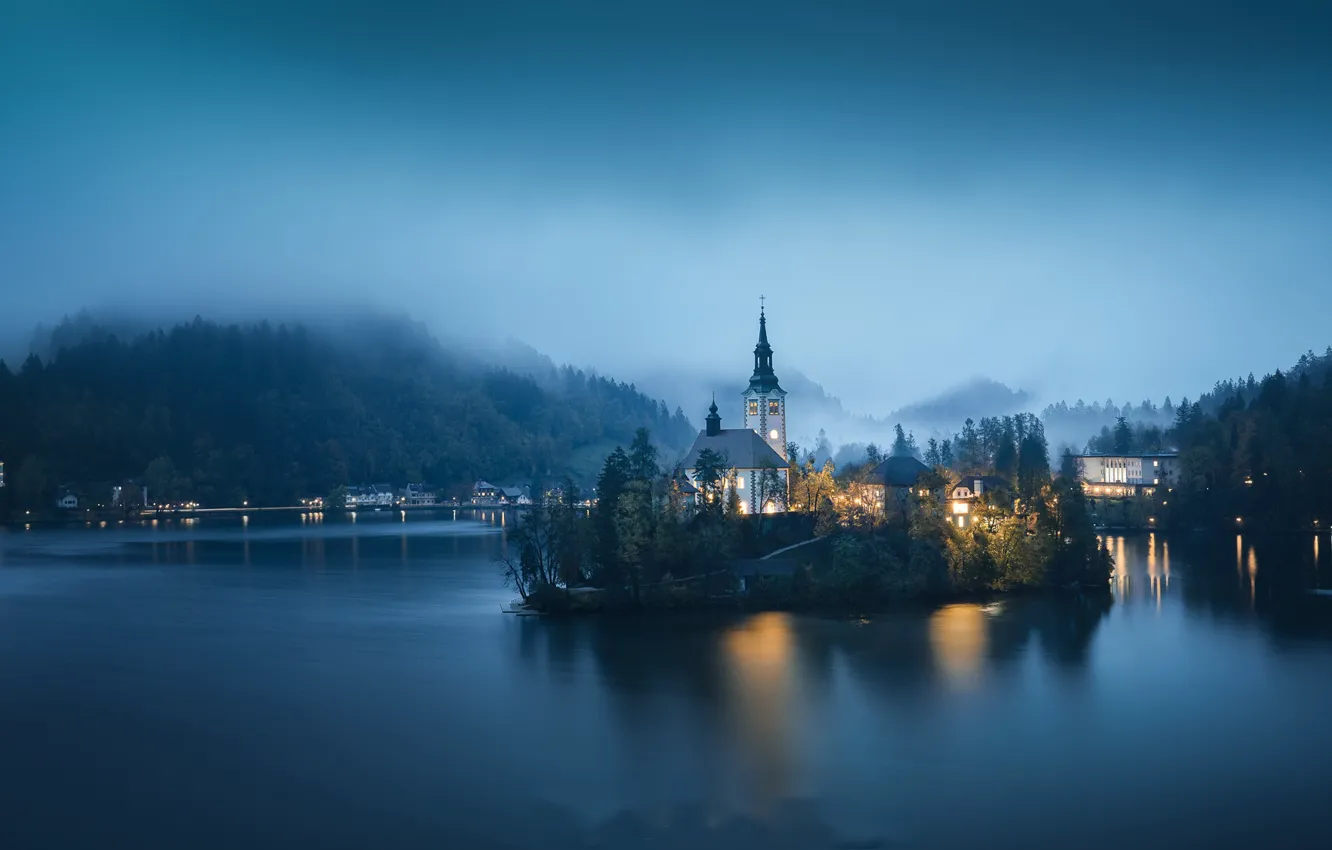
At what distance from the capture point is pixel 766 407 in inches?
2064

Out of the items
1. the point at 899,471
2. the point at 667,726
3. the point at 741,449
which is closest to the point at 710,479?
the point at 741,449

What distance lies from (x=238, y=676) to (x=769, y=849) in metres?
16.4

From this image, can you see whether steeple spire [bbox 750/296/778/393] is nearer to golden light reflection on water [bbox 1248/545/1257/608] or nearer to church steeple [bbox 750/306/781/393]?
church steeple [bbox 750/306/781/393]

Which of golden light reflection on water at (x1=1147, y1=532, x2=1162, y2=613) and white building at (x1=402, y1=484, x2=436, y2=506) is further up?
white building at (x1=402, y1=484, x2=436, y2=506)

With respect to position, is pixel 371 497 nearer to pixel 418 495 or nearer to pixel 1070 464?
pixel 418 495

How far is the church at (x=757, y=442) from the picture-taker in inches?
1804

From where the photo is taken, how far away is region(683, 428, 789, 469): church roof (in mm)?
47094

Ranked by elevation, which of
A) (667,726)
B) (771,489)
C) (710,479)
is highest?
(710,479)

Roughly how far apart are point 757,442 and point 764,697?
87.1ft

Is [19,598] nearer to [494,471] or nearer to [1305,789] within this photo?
[1305,789]

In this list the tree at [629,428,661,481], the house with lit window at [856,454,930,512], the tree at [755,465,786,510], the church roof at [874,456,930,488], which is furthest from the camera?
the church roof at [874,456,930,488]

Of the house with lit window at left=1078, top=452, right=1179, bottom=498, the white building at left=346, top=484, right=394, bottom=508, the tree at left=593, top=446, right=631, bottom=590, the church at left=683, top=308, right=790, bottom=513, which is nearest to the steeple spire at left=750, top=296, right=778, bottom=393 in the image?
the church at left=683, top=308, right=790, bottom=513

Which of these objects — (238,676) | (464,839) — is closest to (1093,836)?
(464,839)

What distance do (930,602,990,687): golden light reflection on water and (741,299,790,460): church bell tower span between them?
18989 mm
